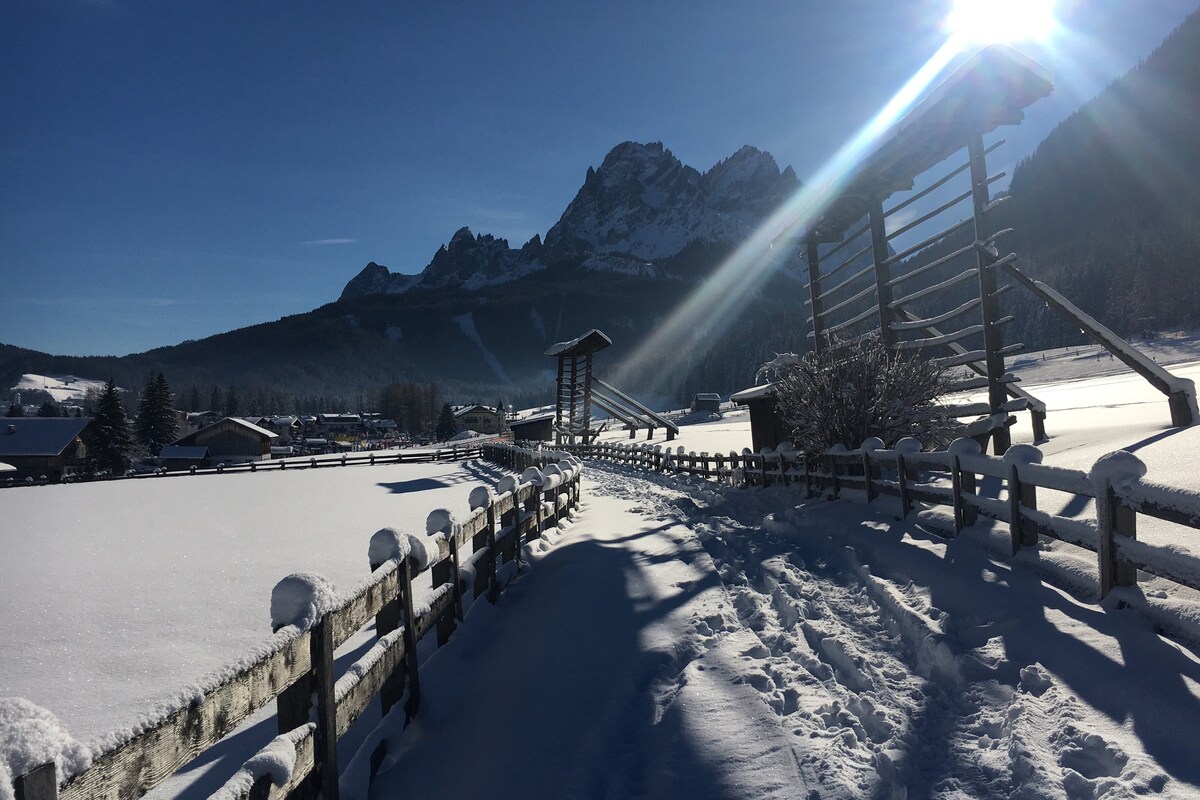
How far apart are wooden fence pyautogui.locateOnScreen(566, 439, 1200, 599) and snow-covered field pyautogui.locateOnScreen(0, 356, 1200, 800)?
0.26 m

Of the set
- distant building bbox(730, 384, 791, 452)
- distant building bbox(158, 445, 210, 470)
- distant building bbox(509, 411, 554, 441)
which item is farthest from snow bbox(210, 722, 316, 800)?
distant building bbox(158, 445, 210, 470)

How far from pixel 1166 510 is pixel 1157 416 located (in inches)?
384

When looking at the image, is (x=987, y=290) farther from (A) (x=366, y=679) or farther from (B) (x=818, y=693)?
(A) (x=366, y=679)

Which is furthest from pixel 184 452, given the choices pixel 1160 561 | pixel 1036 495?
pixel 1160 561

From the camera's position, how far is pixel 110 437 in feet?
185

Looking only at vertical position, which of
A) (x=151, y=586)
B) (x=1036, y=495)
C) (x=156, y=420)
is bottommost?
(x=151, y=586)

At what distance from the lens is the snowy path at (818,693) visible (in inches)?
123

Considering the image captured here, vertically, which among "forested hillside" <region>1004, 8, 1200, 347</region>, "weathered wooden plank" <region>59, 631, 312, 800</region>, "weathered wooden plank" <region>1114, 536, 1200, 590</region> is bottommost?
"weathered wooden plank" <region>1114, 536, 1200, 590</region>

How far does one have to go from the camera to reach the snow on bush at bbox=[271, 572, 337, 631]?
8.93ft

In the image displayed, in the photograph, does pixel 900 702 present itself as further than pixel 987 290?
No

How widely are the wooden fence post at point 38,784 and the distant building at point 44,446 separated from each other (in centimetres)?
6839

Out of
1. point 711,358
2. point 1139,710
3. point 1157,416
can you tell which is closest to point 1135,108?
point 711,358

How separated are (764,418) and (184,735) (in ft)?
52.9

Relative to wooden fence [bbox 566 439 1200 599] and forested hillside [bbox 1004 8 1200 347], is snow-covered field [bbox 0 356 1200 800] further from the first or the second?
forested hillside [bbox 1004 8 1200 347]
